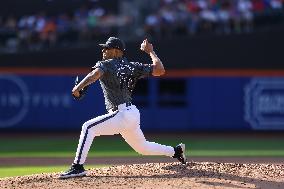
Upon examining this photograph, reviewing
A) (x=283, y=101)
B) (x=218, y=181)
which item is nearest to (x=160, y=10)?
(x=283, y=101)

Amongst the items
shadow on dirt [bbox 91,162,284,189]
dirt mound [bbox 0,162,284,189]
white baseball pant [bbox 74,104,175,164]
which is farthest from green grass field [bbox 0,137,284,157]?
white baseball pant [bbox 74,104,175,164]

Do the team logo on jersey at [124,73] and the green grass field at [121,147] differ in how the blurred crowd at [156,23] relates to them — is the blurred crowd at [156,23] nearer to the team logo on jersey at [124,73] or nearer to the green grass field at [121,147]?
the green grass field at [121,147]

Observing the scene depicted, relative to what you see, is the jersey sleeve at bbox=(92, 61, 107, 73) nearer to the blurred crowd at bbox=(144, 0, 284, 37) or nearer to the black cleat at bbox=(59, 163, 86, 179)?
the black cleat at bbox=(59, 163, 86, 179)

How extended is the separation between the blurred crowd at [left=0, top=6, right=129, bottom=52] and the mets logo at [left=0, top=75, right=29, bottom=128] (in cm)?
152

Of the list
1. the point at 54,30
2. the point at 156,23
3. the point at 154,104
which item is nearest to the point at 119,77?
the point at 154,104

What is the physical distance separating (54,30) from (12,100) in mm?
3015

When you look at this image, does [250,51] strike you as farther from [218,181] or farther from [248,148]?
[218,181]

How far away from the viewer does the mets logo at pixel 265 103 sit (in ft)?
64.0

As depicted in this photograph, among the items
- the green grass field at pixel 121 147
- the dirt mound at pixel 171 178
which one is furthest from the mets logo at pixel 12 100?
the dirt mound at pixel 171 178

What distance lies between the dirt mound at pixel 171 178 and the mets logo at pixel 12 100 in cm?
1066

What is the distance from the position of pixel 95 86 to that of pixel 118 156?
5.60m

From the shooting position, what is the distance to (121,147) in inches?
655

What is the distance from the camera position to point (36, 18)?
874 inches

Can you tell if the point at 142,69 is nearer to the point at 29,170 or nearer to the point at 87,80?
the point at 87,80
